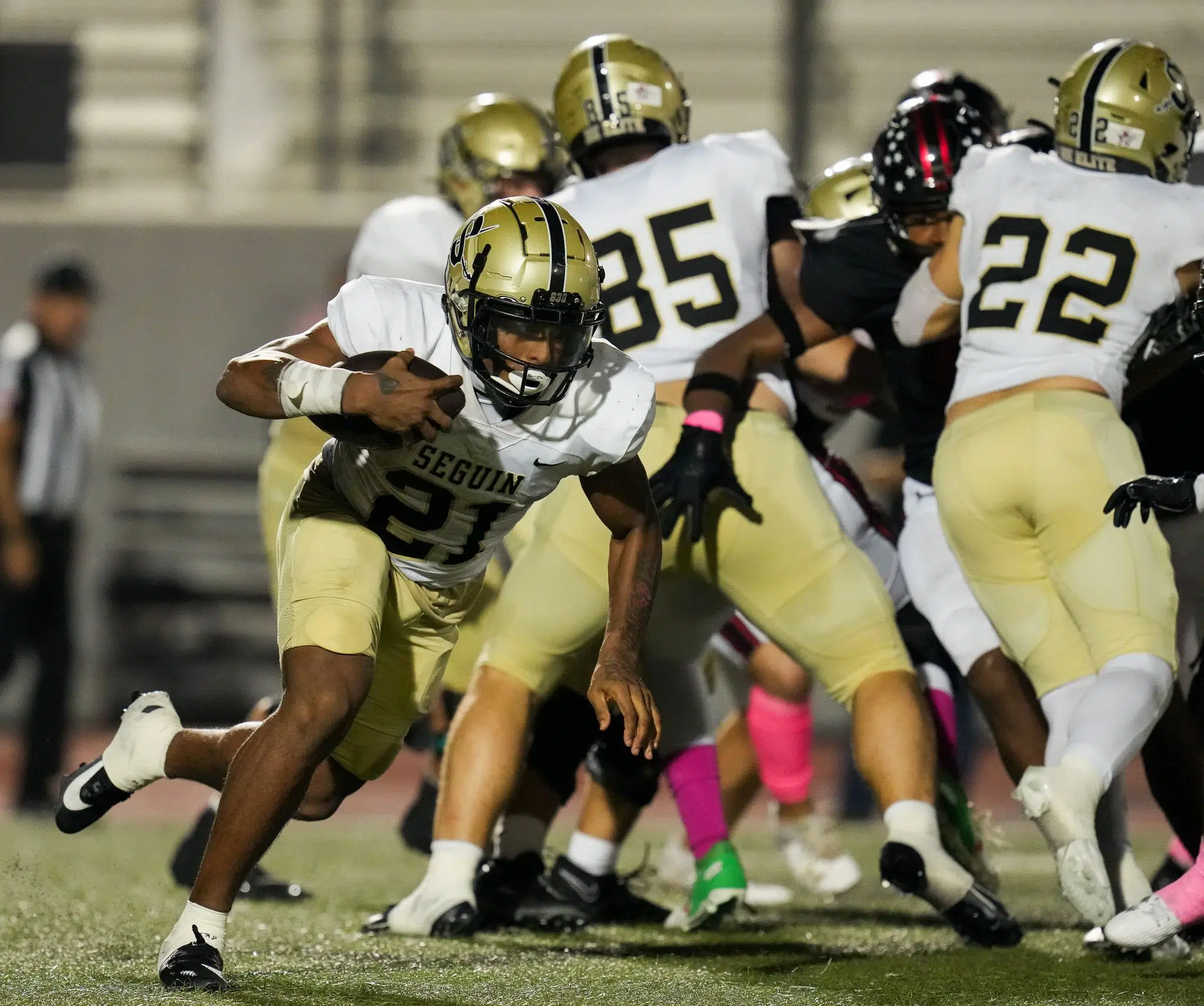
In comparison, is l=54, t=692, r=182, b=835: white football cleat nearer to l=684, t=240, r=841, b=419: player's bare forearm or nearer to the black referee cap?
l=684, t=240, r=841, b=419: player's bare forearm

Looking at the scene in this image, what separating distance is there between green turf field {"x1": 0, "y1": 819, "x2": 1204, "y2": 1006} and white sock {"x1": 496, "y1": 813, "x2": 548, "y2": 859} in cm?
28

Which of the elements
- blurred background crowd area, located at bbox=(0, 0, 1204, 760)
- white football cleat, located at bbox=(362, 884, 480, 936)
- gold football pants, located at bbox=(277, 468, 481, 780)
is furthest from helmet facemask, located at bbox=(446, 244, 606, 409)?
blurred background crowd area, located at bbox=(0, 0, 1204, 760)

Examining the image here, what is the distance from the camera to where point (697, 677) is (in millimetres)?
4336

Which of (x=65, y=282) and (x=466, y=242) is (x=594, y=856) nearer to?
(x=466, y=242)

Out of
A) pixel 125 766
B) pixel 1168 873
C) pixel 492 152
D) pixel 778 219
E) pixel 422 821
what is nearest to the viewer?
pixel 125 766

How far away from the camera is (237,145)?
10516mm

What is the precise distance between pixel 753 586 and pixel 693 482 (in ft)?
0.86

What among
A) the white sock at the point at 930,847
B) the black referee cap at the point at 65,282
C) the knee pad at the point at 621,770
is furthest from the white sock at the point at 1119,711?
the black referee cap at the point at 65,282

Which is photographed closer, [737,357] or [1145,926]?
[1145,926]

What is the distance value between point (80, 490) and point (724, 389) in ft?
13.7

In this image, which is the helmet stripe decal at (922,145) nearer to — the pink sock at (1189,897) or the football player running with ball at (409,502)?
the football player running with ball at (409,502)

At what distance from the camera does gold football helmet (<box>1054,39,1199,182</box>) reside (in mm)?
3896

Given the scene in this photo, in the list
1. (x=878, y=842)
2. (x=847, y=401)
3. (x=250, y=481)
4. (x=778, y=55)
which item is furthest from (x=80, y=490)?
(x=778, y=55)

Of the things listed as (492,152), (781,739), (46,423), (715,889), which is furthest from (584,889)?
(46,423)
